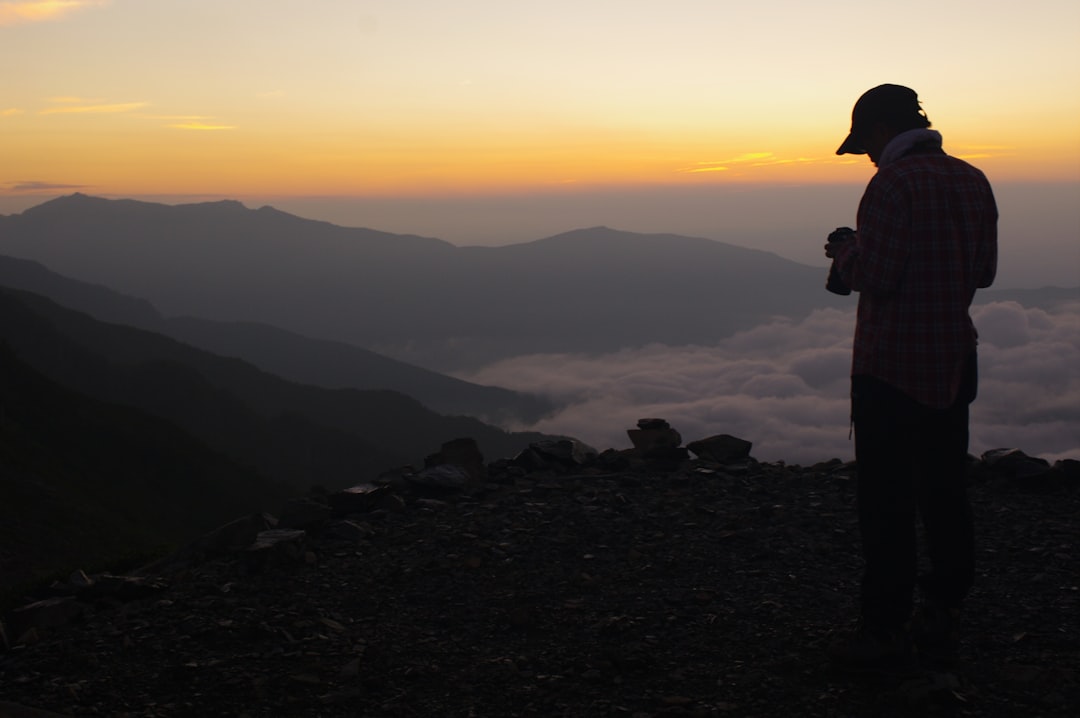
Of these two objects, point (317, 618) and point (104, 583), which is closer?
point (317, 618)

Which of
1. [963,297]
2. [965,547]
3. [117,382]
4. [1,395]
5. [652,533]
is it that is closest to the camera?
[963,297]

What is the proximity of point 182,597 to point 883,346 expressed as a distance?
492 centimetres

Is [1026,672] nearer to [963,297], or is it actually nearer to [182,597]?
[963,297]

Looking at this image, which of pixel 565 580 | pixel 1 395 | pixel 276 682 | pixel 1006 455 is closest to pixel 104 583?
pixel 276 682

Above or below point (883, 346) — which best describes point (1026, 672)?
below

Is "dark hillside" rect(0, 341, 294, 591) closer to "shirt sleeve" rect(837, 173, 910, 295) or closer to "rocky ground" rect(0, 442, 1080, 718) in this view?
"rocky ground" rect(0, 442, 1080, 718)

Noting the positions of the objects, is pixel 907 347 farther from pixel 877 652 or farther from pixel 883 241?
pixel 877 652

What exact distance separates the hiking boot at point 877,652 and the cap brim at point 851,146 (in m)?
2.49

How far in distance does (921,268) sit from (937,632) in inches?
79.5

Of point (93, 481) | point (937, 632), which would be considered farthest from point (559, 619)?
point (93, 481)

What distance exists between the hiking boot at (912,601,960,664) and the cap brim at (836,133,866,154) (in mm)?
2511

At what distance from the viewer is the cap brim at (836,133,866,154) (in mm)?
4500

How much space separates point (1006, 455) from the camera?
870 centimetres

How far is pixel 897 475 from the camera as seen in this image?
4.27 m
